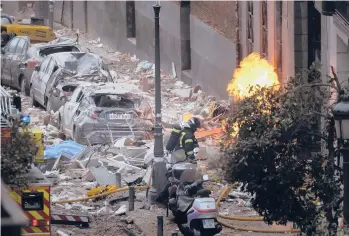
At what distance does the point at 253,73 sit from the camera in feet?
69.4

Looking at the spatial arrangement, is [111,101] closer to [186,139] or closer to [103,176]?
[103,176]

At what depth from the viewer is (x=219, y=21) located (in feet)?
85.4

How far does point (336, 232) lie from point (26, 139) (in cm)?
379

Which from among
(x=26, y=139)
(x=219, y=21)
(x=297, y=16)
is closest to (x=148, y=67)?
(x=219, y=21)

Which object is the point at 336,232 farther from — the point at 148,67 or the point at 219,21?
the point at 148,67

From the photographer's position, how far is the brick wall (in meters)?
25.1

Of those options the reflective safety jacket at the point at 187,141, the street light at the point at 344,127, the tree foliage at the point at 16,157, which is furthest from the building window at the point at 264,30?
the street light at the point at 344,127

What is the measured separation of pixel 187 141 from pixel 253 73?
18.5 ft

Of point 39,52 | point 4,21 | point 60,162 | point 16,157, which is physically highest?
point 4,21

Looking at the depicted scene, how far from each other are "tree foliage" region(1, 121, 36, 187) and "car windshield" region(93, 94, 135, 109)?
29.0ft

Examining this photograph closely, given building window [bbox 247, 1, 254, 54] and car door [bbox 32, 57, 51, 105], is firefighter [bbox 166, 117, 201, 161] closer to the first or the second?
building window [bbox 247, 1, 254, 54]

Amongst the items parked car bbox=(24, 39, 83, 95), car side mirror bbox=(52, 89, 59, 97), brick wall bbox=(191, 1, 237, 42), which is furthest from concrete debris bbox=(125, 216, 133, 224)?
parked car bbox=(24, 39, 83, 95)

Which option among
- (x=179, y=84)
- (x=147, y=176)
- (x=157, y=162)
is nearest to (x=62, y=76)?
(x=179, y=84)

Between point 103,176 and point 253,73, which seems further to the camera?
point 253,73
